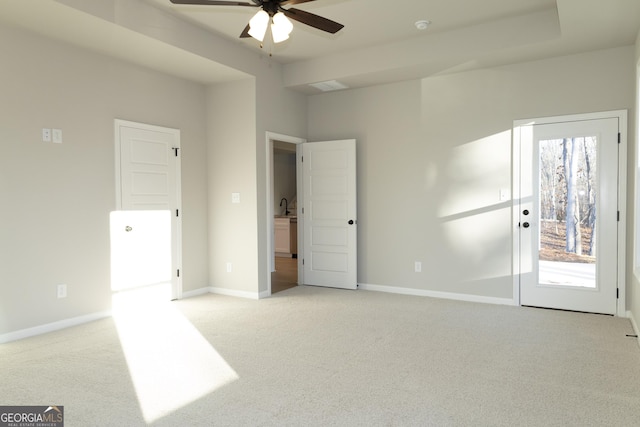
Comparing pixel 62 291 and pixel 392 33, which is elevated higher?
pixel 392 33

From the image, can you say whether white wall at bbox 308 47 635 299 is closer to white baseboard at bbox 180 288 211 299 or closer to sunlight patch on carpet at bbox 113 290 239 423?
white baseboard at bbox 180 288 211 299

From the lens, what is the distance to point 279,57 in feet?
17.7

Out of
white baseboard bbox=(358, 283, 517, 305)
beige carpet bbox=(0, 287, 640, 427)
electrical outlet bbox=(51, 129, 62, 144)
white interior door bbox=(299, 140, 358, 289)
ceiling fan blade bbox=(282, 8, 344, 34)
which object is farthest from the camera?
white interior door bbox=(299, 140, 358, 289)

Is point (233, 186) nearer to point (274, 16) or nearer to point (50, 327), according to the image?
point (50, 327)

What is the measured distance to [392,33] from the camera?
4633 mm

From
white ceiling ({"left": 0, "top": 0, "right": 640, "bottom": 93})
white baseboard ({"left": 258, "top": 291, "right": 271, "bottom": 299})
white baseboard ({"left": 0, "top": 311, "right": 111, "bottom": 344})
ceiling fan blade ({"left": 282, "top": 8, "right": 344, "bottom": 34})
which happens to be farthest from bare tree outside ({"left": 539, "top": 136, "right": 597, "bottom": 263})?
white baseboard ({"left": 0, "top": 311, "right": 111, "bottom": 344})

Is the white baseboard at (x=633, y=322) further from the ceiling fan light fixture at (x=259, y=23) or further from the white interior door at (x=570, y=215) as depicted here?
the ceiling fan light fixture at (x=259, y=23)

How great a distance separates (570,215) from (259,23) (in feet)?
12.2

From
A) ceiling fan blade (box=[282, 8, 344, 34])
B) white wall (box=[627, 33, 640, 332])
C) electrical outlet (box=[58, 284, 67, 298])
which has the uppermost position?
ceiling fan blade (box=[282, 8, 344, 34])

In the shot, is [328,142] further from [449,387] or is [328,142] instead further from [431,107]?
[449,387]

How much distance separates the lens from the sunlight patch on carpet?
2713mm

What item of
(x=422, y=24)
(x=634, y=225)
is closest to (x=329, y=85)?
(x=422, y=24)

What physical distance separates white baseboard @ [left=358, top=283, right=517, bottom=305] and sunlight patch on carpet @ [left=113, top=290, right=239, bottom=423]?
251cm

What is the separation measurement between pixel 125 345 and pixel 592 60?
17.1 feet
